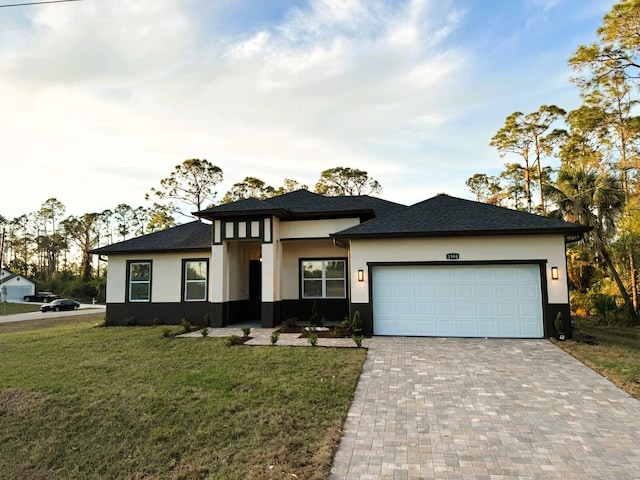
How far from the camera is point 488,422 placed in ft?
15.1

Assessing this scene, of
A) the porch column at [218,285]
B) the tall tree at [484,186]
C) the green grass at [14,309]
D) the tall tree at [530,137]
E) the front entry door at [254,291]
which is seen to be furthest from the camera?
the tall tree at [484,186]

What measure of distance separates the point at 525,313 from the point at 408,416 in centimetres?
640

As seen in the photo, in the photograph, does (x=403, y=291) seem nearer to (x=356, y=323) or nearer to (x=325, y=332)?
(x=356, y=323)

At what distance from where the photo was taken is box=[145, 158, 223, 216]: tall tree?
1120 inches

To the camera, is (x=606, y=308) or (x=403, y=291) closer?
(x=403, y=291)

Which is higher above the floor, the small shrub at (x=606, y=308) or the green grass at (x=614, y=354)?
the small shrub at (x=606, y=308)

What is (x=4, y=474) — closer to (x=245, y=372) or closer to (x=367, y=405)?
(x=245, y=372)

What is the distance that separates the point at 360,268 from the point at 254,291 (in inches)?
231

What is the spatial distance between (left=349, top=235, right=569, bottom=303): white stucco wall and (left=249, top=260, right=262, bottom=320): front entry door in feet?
18.3

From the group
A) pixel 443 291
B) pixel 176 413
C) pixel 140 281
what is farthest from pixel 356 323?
pixel 140 281

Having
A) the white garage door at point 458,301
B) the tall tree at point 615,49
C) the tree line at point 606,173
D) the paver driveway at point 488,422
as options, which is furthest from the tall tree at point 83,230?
the tall tree at point 615,49

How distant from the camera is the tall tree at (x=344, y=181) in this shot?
32062 millimetres

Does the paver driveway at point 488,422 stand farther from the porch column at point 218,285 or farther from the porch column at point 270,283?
the porch column at point 218,285

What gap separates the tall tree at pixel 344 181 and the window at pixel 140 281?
64.5ft
